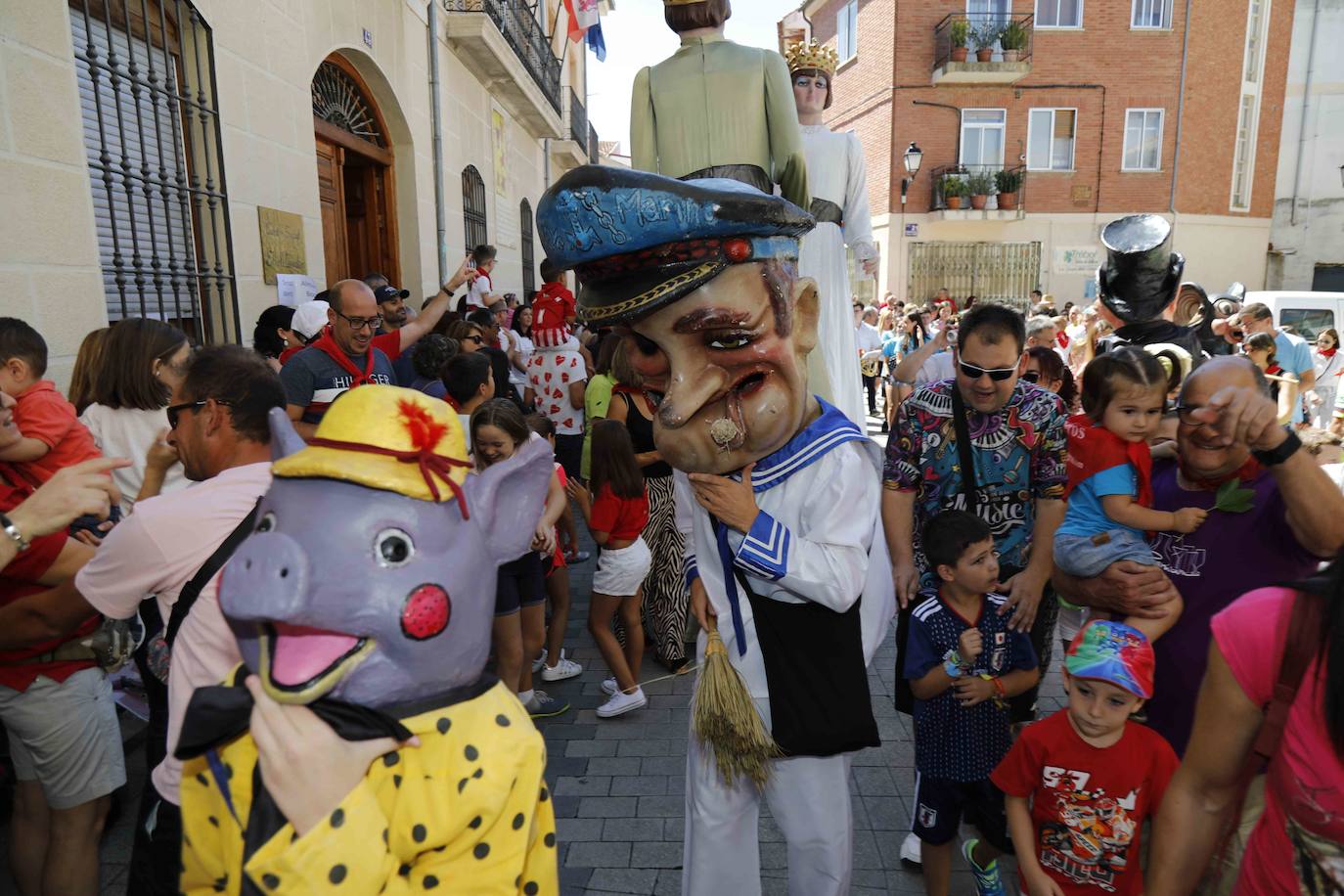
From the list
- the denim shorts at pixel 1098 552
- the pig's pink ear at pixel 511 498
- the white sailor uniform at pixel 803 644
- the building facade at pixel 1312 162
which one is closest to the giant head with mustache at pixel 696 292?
the white sailor uniform at pixel 803 644

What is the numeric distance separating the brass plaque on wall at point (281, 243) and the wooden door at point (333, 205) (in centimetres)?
80

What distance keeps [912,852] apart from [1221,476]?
1.62 metres

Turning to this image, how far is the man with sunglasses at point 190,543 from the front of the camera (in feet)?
5.84

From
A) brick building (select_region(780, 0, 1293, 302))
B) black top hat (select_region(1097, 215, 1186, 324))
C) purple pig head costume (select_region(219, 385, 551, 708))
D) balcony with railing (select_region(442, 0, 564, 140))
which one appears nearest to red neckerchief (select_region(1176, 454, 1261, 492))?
black top hat (select_region(1097, 215, 1186, 324))

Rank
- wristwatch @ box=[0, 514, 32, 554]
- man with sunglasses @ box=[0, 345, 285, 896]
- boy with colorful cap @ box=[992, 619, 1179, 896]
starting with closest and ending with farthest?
1. man with sunglasses @ box=[0, 345, 285, 896]
2. wristwatch @ box=[0, 514, 32, 554]
3. boy with colorful cap @ box=[992, 619, 1179, 896]

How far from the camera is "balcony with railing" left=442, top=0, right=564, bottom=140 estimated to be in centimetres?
1000

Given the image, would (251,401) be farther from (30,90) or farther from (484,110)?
(484,110)

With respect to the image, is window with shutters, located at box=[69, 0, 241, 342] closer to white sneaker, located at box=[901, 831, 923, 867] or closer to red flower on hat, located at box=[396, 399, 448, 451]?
red flower on hat, located at box=[396, 399, 448, 451]

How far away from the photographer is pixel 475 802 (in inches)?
52.2

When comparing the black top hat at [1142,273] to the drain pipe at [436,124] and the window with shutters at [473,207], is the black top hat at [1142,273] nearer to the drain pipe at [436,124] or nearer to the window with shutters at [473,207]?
the drain pipe at [436,124]

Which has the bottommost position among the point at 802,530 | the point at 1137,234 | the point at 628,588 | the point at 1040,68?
the point at 628,588

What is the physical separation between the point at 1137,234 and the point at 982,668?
2645 mm

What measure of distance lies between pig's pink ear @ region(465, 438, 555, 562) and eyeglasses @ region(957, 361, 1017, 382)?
181cm

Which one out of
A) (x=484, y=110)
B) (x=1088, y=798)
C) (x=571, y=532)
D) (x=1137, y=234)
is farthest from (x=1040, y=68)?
(x=1088, y=798)
